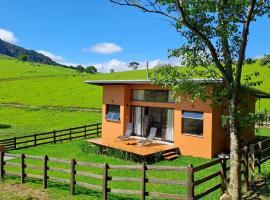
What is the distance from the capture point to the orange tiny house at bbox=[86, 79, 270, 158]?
18453 mm

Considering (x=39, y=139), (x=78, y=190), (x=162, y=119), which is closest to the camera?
(x=78, y=190)

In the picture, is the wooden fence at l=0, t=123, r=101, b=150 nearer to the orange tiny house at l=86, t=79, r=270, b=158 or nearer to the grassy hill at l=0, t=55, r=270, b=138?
the orange tiny house at l=86, t=79, r=270, b=158

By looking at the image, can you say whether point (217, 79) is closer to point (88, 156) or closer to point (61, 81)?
point (88, 156)

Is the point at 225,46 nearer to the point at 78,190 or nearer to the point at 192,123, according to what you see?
the point at 78,190

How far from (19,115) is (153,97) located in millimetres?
34382

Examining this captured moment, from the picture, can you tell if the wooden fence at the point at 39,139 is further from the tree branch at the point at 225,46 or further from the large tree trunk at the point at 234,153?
the tree branch at the point at 225,46

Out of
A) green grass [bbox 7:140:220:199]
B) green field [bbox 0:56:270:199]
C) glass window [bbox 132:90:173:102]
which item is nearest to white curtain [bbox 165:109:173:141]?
glass window [bbox 132:90:173:102]

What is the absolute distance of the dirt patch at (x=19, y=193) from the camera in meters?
12.0

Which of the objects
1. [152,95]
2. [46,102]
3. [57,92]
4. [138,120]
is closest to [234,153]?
[152,95]

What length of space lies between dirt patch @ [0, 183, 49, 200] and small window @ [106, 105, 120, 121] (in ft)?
35.3

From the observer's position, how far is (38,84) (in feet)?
254

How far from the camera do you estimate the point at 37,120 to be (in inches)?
1806

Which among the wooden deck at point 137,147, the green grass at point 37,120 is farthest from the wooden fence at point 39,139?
the green grass at point 37,120

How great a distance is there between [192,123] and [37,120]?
104 ft
